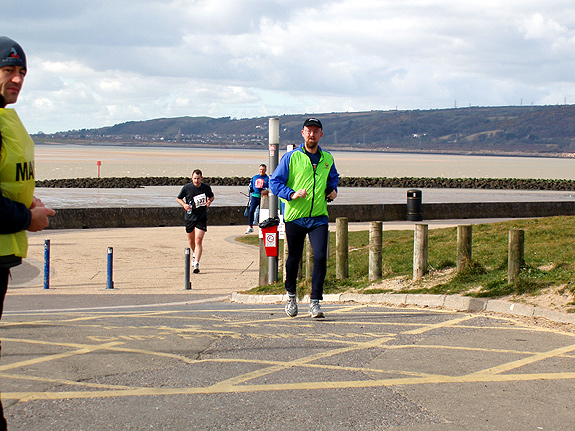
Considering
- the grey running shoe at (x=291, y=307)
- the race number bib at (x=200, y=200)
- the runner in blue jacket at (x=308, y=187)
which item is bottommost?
the grey running shoe at (x=291, y=307)

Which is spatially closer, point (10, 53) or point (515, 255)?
point (10, 53)

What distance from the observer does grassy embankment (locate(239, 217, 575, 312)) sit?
9422 mm

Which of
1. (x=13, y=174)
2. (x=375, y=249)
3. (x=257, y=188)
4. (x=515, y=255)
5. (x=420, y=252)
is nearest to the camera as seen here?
(x=13, y=174)

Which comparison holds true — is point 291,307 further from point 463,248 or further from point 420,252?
point 463,248

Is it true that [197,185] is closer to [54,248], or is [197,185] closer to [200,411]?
[54,248]

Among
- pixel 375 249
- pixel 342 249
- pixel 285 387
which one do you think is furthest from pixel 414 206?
pixel 285 387

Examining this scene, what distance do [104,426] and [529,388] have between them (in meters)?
2.92

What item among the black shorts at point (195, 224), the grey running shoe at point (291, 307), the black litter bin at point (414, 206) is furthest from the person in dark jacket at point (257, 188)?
the grey running shoe at point (291, 307)

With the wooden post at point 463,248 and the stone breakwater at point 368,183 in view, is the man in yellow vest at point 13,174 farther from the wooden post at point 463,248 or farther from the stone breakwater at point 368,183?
the stone breakwater at point 368,183

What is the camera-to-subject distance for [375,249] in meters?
11.4

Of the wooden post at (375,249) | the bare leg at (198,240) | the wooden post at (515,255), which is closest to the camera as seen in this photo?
the wooden post at (515,255)

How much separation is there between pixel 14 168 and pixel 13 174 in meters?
0.03

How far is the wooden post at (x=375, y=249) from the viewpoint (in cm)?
1132

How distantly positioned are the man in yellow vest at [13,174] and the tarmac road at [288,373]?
1437 mm
